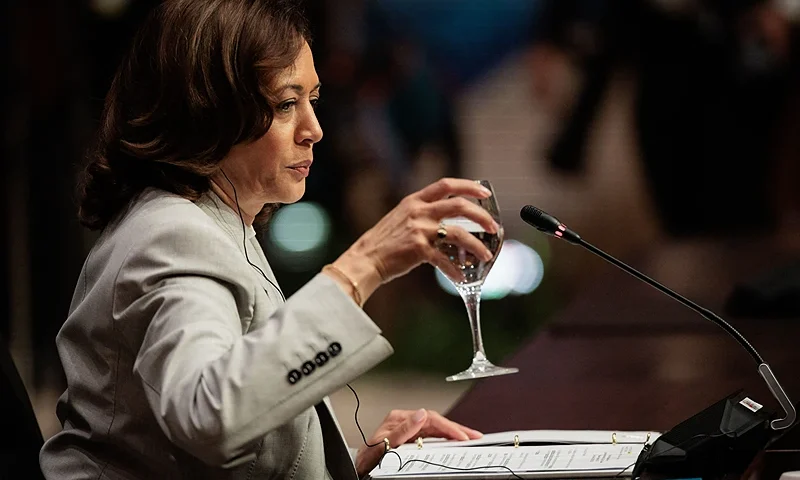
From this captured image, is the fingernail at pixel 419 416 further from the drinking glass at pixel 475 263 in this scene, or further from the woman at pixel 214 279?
the drinking glass at pixel 475 263

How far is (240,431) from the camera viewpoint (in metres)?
1.08

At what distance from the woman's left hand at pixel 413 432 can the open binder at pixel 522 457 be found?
41mm

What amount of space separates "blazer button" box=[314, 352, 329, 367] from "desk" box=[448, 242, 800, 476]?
1.20 metres

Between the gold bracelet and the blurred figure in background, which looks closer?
the gold bracelet

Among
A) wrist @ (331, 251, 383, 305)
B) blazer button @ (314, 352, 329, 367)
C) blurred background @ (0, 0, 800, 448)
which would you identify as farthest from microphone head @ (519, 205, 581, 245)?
blurred background @ (0, 0, 800, 448)

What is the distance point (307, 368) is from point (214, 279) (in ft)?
0.64

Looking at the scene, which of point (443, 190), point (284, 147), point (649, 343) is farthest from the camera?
point (649, 343)

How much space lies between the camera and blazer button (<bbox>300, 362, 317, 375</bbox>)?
1.12m

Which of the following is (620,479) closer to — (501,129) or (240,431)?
(240,431)

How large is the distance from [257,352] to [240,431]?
0.27 ft

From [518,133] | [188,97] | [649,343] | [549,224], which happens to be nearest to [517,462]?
[549,224]

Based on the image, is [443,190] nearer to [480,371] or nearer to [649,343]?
[480,371]

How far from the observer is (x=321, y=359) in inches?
44.6

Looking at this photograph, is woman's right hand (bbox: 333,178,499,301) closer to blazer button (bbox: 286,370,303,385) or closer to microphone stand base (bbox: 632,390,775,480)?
blazer button (bbox: 286,370,303,385)
